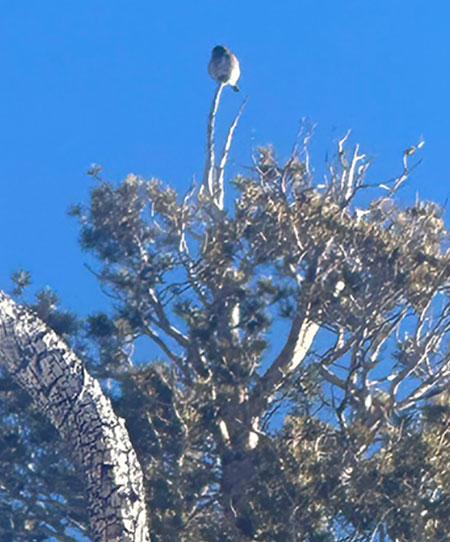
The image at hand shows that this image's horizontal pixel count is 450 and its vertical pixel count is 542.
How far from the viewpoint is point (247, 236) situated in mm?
12164

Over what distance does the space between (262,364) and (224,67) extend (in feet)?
10.1

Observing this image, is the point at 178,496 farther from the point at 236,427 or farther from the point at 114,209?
the point at 114,209

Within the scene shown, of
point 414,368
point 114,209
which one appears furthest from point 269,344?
point 114,209

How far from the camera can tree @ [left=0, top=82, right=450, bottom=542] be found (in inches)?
397

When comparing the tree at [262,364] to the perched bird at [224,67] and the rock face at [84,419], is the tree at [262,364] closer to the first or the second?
the perched bird at [224,67]

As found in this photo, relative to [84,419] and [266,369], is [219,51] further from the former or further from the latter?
[84,419]

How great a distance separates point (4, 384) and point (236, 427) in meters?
2.18

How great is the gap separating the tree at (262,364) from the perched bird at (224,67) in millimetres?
518

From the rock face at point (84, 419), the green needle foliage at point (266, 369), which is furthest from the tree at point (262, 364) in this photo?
the rock face at point (84, 419)

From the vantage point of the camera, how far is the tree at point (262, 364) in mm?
10094

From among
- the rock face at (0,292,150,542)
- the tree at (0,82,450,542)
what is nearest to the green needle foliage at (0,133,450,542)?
the tree at (0,82,450,542)

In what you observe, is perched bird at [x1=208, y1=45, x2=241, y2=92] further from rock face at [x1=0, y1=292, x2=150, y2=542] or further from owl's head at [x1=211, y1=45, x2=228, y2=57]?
rock face at [x1=0, y1=292, x2=150, y2=542]

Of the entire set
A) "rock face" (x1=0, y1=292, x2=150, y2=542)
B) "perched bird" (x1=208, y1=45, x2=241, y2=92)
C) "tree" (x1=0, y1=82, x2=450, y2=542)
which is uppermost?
"perched bird" (x1=208, y1=45, x2=241, y2=92)

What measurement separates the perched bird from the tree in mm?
518
